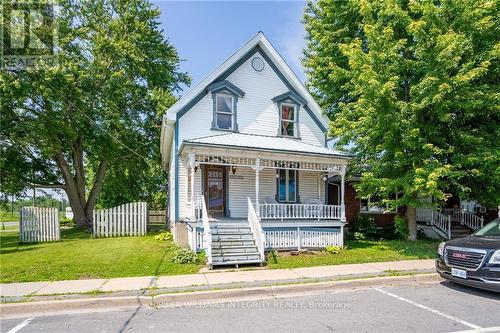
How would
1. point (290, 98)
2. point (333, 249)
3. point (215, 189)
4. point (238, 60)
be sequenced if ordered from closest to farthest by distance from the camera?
point (333, 249), point (215, 189), point (238, 60), point (290, 98)

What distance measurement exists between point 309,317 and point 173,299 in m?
2.78

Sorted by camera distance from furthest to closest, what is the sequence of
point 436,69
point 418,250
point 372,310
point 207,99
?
point 207,99, point 418,250, point 436,69, point 372,310

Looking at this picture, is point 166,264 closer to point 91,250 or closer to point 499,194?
point 91,250

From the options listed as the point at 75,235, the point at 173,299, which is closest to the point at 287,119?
the point at 173,299

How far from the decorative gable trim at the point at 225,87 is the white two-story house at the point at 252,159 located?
0.04 meters

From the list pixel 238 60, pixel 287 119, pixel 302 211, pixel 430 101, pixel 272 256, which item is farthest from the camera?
pixel 287 119

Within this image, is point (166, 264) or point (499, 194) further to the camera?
point (499, 194)

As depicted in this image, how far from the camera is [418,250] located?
12.0 m

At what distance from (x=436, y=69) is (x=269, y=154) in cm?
643

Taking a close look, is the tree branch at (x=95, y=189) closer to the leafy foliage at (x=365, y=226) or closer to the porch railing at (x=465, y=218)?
the leafy foliage at (x=365, y=226)

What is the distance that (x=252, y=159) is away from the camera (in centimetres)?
1276

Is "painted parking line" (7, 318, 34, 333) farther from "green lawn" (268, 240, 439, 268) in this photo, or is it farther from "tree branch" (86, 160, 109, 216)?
"tree branch" (86, 160, 109, 216)

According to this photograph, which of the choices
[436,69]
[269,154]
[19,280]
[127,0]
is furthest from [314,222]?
[127,0]

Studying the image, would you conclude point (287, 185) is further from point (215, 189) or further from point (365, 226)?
point (365, 226)
